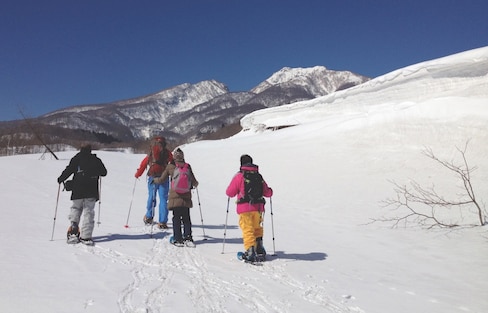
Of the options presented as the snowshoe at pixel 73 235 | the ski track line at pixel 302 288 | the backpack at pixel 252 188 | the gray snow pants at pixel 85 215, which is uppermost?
the backpack at pixel 252 188

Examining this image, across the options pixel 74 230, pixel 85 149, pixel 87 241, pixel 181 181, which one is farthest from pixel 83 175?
pixel 181 181

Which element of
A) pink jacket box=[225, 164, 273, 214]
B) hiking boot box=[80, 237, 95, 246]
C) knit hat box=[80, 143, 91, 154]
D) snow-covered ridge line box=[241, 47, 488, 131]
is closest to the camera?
pink jacket box=[225, 164, 273, 214]

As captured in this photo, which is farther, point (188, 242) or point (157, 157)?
point (157, 157)

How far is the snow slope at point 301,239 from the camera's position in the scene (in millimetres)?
4766

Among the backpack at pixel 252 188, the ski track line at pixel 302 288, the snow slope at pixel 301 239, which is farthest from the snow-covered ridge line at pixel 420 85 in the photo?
the ski track line at pixel 302 288

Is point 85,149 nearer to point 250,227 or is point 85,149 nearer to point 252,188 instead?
point 252,188

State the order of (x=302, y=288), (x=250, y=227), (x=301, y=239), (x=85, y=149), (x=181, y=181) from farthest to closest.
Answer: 1. (x=301, y=239)
2. (x=181, y=181)
3. (x=85, y=149)
4. (x=250, y=227)
5. (x=302, y=288)

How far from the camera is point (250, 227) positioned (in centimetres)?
671

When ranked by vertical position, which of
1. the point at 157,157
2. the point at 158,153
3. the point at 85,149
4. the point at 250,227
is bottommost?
the point at 250,227

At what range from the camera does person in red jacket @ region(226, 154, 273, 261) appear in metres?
6.68

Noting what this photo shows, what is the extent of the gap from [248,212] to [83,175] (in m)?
3.50

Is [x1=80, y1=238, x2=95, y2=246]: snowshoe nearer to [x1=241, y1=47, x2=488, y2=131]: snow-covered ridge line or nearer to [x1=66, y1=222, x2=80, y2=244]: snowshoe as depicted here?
[x1=66, y1=222, x2=80, y2=244]: snowshoe

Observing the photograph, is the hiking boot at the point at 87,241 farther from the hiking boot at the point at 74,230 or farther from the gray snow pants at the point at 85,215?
the hiking boot at the point at 74,230

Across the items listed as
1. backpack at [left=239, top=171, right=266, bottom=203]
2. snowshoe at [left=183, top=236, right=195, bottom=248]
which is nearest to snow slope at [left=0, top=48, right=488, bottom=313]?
snowshoe at [left=183, top=236, right=195, bottom=248]
